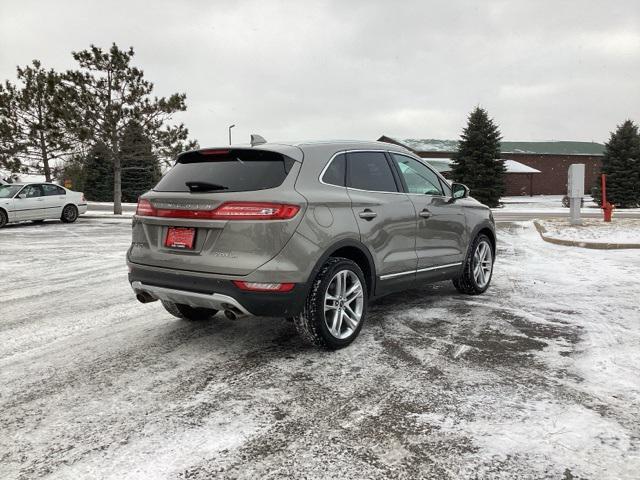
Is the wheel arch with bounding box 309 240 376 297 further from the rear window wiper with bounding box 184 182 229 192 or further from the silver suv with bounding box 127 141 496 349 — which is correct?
the rear window wiper with bounding box 184 182 229 192

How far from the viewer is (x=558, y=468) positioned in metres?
2.56

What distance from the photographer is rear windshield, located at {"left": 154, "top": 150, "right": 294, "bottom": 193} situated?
406cm

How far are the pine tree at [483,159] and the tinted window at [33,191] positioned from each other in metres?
29.3

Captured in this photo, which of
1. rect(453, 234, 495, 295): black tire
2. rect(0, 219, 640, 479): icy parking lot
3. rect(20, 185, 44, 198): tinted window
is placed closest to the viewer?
rect(0, 219, 640, 479): icy parking lot

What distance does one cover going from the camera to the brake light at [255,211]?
3.86m

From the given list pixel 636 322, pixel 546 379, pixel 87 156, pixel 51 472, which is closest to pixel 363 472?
pixel 51 472

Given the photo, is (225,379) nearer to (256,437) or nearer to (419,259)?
(256,437)

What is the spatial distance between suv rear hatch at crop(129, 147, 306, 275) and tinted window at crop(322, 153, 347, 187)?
29 cm

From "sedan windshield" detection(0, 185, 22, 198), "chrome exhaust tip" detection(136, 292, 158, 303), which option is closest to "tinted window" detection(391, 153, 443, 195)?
"chrome exhaust tip" detection(136, 292, 158, 303)

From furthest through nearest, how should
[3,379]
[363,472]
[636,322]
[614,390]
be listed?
[636,322] < [3,379] < [614,390] < [363,472]

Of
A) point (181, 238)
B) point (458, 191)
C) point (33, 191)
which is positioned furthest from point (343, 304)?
point (33, 191)

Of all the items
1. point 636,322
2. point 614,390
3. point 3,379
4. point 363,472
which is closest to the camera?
point 363,472

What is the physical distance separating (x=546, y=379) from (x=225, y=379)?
88.5 inches

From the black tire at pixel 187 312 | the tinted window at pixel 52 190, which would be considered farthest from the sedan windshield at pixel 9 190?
the black tire at pixel 187 312
